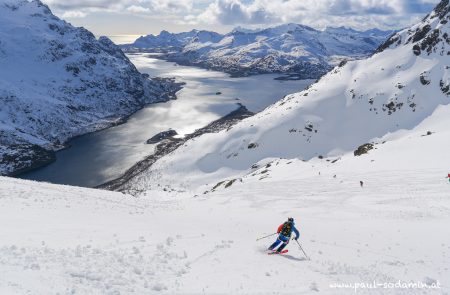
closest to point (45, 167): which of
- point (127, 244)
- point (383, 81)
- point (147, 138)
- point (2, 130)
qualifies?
point (2, 130)

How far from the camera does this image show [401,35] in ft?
471

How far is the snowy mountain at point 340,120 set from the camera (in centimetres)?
10925

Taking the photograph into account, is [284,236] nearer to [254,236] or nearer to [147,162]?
[254,236]

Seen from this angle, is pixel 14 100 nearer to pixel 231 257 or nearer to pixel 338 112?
pixel 338 112

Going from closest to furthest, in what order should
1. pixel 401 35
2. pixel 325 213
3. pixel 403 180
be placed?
pixel 325 213, pixel 403 180, pixel 401 35

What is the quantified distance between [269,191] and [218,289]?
119 feet

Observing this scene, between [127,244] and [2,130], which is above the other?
[127,244]

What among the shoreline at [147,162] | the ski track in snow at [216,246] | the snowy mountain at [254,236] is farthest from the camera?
the shoreline at [147,162]

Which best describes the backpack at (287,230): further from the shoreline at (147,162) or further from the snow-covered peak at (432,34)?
the snow-covered peak at (432,34)

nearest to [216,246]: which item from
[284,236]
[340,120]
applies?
[284,236]

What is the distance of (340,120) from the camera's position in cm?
12050

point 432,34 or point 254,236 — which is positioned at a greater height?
point 432,34

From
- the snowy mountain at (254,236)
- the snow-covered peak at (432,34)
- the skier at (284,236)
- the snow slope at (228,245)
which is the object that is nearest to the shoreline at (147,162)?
the snowy mountain at (254,236)

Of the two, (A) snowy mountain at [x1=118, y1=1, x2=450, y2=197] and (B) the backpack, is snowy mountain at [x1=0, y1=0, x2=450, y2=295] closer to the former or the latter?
(B) the backpack
